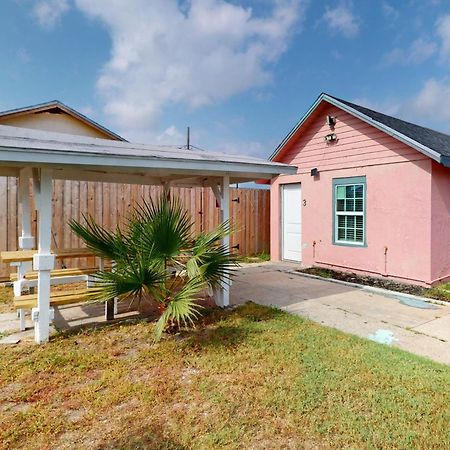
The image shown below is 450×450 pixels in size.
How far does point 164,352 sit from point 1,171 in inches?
170

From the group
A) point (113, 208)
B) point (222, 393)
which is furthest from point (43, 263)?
point (113, 208)

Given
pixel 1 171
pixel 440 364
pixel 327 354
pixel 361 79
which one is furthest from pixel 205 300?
pixel 361 79

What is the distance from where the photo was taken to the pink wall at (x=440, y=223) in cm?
641

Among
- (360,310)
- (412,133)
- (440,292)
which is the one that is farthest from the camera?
(412,133)

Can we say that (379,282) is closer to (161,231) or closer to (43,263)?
(161,231)

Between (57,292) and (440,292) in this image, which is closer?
(57,292)

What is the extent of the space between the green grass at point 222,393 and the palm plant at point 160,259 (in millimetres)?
554

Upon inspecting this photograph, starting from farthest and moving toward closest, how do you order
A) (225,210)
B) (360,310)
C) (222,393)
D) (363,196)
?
(363,196) < (225,210) < (360,310) < (222,393)

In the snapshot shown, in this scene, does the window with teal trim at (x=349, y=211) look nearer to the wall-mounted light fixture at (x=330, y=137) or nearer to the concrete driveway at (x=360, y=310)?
the wall-mounted light fixture at (x=330, y=137)

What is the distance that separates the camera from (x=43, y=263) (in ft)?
12.2

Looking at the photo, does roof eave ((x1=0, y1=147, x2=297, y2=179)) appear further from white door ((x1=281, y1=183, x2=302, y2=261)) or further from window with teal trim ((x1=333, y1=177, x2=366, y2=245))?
white door ((x1=281, y1=183, x2=302, y2=261))

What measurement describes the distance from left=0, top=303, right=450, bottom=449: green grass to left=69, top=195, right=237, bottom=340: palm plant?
1.82ft

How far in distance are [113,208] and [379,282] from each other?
6226 millimetres

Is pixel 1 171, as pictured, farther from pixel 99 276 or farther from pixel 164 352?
pixel 164 352
